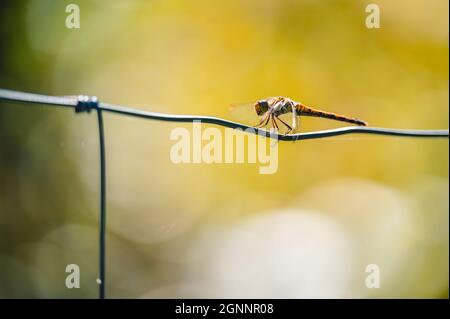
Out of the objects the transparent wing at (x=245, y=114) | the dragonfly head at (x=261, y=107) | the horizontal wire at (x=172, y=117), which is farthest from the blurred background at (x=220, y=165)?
the horizontal wire at (x=172, y=117)

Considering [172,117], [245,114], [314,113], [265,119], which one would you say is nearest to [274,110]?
[265,119]

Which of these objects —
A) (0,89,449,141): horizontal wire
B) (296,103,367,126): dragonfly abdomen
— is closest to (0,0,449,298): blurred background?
(296,103,367,126): dragonfly abdomen

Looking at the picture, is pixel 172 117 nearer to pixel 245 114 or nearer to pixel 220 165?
pixel 245 114

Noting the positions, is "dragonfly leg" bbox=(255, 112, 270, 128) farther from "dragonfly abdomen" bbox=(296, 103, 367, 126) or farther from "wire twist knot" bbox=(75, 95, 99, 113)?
"wire twist knot" bbox=(75, 95, 99, 113)

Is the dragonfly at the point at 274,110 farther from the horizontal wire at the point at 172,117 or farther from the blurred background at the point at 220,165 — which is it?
the blurred background at the point at 220,165

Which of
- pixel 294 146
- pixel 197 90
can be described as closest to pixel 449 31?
pixel 294 146

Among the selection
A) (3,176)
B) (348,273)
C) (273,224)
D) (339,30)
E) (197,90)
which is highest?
(339,30)

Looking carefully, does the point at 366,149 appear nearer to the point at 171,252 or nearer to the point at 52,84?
the point at 171,252
